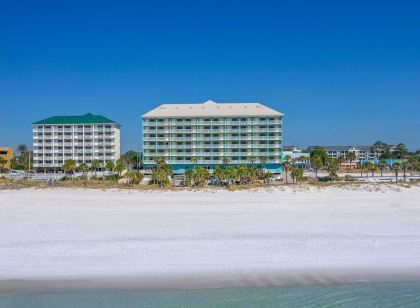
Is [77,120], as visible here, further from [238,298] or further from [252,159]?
[238,298]

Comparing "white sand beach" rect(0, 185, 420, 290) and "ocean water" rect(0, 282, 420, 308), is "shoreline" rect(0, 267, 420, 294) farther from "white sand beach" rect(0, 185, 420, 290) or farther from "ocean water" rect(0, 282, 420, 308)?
"ocean water" rect(0, 282, 420, 308)

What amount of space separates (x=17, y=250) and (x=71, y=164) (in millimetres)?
46291

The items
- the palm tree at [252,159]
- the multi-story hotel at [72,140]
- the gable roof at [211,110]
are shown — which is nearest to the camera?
the palm tree at [252,159]

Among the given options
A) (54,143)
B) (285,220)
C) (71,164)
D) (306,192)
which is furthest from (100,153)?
(285,220)

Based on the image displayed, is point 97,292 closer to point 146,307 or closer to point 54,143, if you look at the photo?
point 146,307

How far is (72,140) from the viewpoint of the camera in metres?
90.3

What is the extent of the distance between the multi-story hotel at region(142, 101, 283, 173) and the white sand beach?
5093cm

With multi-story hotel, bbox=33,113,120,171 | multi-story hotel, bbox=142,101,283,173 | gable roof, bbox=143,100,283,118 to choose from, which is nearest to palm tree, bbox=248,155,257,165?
multi-story hotel, bbox=142,101,283,173

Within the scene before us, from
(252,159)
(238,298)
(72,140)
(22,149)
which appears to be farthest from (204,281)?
(22,149)

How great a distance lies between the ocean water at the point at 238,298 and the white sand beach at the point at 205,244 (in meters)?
0.51

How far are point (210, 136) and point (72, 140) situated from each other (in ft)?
117

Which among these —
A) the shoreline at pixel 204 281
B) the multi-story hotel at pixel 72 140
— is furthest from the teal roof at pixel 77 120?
the shoreline at pixel 204 281

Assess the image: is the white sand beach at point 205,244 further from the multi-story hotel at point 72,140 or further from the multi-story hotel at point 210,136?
the multi-story hotel at point 72,140

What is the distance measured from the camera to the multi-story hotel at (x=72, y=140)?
89438 millimetres
